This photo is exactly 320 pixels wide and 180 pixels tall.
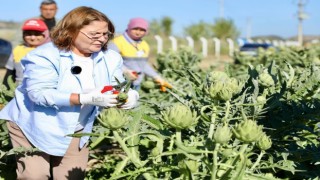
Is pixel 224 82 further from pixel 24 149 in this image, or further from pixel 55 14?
pixel 55 14

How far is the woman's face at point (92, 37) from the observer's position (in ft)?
7.25

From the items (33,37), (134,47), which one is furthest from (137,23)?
(33,37)

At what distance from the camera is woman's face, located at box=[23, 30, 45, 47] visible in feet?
12.5

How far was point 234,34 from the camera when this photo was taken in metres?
37.2

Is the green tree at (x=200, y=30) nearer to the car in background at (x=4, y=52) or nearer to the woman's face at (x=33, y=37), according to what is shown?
the car in background at (x=4, y=52)

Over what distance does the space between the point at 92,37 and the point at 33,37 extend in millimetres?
1682

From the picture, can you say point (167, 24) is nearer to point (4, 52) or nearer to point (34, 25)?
A: point (4, 52)

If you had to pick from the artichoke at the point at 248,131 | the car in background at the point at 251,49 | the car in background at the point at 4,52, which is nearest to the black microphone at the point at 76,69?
the artichoke at the point at 248,131

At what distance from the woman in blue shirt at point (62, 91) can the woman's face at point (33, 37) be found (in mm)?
1474

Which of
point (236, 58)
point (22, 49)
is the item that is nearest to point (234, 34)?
point (236, 58)

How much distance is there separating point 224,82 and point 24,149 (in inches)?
34.8

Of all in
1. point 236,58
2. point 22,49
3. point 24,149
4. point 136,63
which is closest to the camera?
point 24,149

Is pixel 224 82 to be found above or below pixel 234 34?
above

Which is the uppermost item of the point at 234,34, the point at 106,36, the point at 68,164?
the point at 106,36
